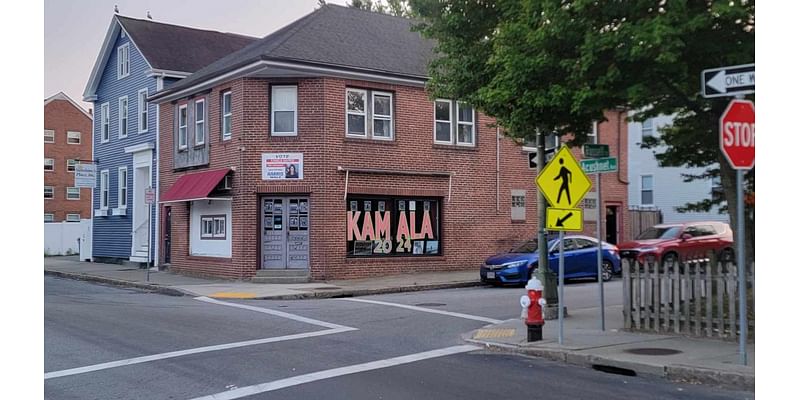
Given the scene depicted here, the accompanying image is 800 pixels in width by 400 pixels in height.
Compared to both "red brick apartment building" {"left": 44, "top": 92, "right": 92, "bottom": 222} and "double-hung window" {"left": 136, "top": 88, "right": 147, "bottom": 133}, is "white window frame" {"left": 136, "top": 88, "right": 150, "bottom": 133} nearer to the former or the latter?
"double-hung window" {"left": 136, "top": 88, "right": 147, "bottom": 133}

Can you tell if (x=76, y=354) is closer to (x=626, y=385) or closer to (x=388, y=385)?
(x=388, y=385)

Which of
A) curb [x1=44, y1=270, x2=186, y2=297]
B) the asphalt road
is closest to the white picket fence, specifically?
curb [x1=44, y1=270, x2=186, y2=297]

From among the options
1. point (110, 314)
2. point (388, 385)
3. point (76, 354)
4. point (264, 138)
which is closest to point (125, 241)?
point (264, 138)

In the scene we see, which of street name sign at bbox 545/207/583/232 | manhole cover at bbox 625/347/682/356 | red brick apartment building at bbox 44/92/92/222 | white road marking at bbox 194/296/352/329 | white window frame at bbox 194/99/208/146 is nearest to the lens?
manhole cover at bbox 625/347/682/356

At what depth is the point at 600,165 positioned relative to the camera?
1165 centimetres

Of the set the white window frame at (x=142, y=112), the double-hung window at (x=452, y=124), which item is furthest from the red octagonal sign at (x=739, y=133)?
the white window frame at (x=142, y=112)

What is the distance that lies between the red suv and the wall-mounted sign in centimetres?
964

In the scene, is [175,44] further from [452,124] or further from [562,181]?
[562,181]

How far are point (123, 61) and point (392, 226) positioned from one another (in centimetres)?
1388

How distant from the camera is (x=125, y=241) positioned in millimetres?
29328

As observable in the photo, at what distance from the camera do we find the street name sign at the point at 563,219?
10.6 m

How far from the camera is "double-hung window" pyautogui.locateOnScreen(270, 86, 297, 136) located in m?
21.8

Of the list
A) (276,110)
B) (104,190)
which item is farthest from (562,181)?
(104,190)

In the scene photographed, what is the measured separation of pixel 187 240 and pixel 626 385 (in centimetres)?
1894
